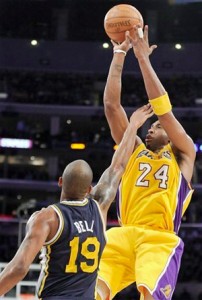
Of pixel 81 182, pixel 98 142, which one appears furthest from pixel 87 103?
pixel 81 182

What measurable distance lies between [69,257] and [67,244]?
0.27ft

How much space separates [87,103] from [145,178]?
26.8 m

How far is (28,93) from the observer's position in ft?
108

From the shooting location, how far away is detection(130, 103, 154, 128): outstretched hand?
537 centimetres

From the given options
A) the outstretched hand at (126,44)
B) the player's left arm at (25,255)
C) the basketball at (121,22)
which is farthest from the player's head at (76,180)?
the basketball at (121,22)

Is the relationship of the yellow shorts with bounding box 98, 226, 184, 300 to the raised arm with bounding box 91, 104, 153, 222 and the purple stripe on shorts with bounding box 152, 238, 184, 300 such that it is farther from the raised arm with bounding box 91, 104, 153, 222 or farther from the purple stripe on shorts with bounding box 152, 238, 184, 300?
the raised arm with bounding box 91, 104, 153, 222

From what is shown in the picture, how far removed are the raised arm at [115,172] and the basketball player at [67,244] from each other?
294 millimetres

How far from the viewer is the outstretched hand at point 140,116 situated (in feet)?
17.6

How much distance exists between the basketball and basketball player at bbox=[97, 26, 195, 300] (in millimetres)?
180

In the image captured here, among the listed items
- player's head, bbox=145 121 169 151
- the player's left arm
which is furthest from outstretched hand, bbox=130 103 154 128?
the player's left arm

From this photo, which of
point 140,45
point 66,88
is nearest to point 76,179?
point 140,45

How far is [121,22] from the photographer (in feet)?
20.4

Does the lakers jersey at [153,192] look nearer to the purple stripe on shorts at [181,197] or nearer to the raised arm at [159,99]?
the purple stripe on shorts at [181,197]

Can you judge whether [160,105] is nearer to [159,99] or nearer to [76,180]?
[159,99]
